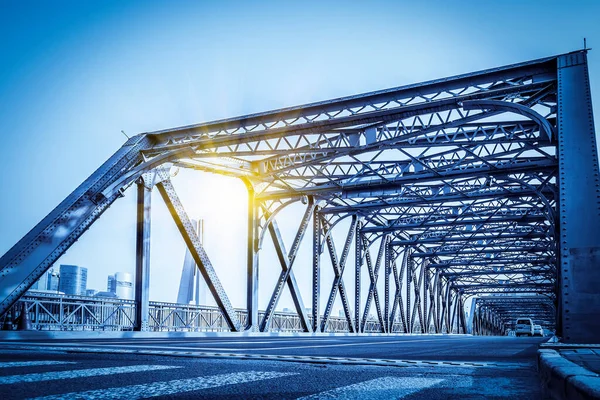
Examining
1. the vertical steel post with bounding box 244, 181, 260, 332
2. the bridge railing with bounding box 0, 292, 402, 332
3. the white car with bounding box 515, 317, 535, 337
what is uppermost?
the vertical steel post with bounding box 244, 181, 260, 332

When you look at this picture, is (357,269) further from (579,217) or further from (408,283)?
(579,217)

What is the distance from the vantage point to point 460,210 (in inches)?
1234

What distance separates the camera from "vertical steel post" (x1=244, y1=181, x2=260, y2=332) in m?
24.0

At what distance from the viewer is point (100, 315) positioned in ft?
56.5

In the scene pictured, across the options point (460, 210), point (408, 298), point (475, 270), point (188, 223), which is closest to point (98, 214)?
point (188, 223)

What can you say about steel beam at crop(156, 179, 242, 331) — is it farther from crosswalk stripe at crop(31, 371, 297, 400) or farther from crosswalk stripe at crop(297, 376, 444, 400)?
crosswalk stripe at crop(297, 376, 444, 400)

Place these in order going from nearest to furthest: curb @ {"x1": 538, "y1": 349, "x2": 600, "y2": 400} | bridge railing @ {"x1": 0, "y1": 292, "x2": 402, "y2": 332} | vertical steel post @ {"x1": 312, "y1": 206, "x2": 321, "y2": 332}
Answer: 1. curb @ {"x1": 538, "y1": 349, "x2": 600, "y2": 400}
2. bridge railing @ {"x1": 0, "y1": 292, "x2": 402, "y2": 332}
3. vertical steel post @ {"x1": 312, "y1": 206, "x2": 321, "y2": 332}

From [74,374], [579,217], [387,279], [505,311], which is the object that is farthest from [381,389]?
[505,311]

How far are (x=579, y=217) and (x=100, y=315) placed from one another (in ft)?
42.8

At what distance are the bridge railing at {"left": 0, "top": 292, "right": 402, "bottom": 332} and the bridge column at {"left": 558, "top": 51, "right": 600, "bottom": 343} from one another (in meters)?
12.4

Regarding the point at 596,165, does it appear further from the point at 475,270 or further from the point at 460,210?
the point at 475,270

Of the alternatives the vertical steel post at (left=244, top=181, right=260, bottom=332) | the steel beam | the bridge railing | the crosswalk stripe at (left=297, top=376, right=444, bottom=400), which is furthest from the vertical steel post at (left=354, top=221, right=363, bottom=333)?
the crosswalk stripe at (left=297, top=376, right=444, bottom=400)

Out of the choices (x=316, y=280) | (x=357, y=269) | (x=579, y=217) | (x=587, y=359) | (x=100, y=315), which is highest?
(x=579, y=217)

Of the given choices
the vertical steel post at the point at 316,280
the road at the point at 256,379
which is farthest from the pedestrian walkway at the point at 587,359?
the vertical steel post at the point at 316,280
